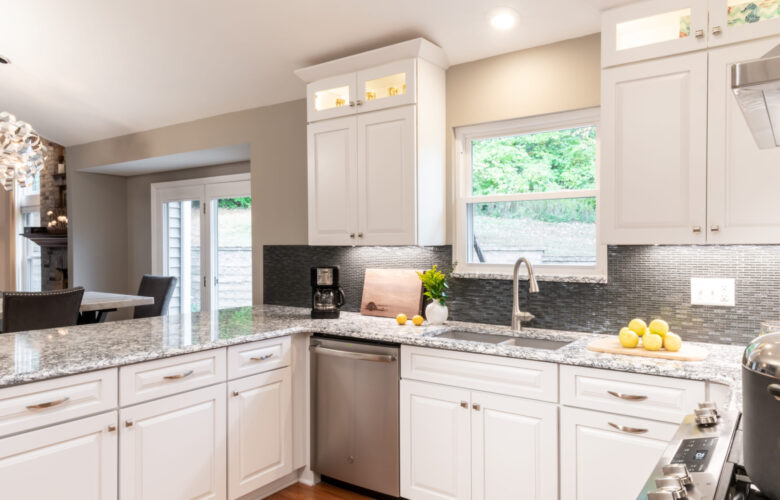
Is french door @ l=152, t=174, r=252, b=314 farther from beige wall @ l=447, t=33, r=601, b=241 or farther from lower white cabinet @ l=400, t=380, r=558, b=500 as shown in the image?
lower white cabinet @ l=400, t=380, r=558, b=500

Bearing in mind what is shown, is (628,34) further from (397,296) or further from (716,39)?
(397,296)

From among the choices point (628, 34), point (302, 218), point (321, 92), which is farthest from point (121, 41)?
point (628, 34)

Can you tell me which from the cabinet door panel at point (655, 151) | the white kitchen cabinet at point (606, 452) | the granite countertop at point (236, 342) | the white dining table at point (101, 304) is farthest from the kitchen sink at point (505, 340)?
the white dining table at point (101, 304)

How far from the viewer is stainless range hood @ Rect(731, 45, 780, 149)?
0.97m

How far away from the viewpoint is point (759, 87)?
3.28ft

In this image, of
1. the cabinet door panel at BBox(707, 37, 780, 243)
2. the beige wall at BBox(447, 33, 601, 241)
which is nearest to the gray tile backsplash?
the cabinet door panel at BBox(707, 37, 780, 243)

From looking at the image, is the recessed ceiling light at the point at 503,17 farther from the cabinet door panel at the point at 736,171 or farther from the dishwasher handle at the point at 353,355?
the dishwasher handle at the point at 353,355

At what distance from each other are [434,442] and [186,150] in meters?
3.28

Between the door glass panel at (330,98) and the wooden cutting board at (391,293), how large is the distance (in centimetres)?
106

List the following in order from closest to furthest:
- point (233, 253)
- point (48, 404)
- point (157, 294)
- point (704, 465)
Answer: point (704, 465), point (48, 404), point (157, 294), point (233, 253)

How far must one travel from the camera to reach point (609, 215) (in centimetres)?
237

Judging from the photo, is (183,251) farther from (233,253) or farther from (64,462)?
(64,462)

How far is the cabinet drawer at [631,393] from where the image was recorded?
1924 millimetres

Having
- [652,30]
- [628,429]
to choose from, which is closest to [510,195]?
[652,30]
